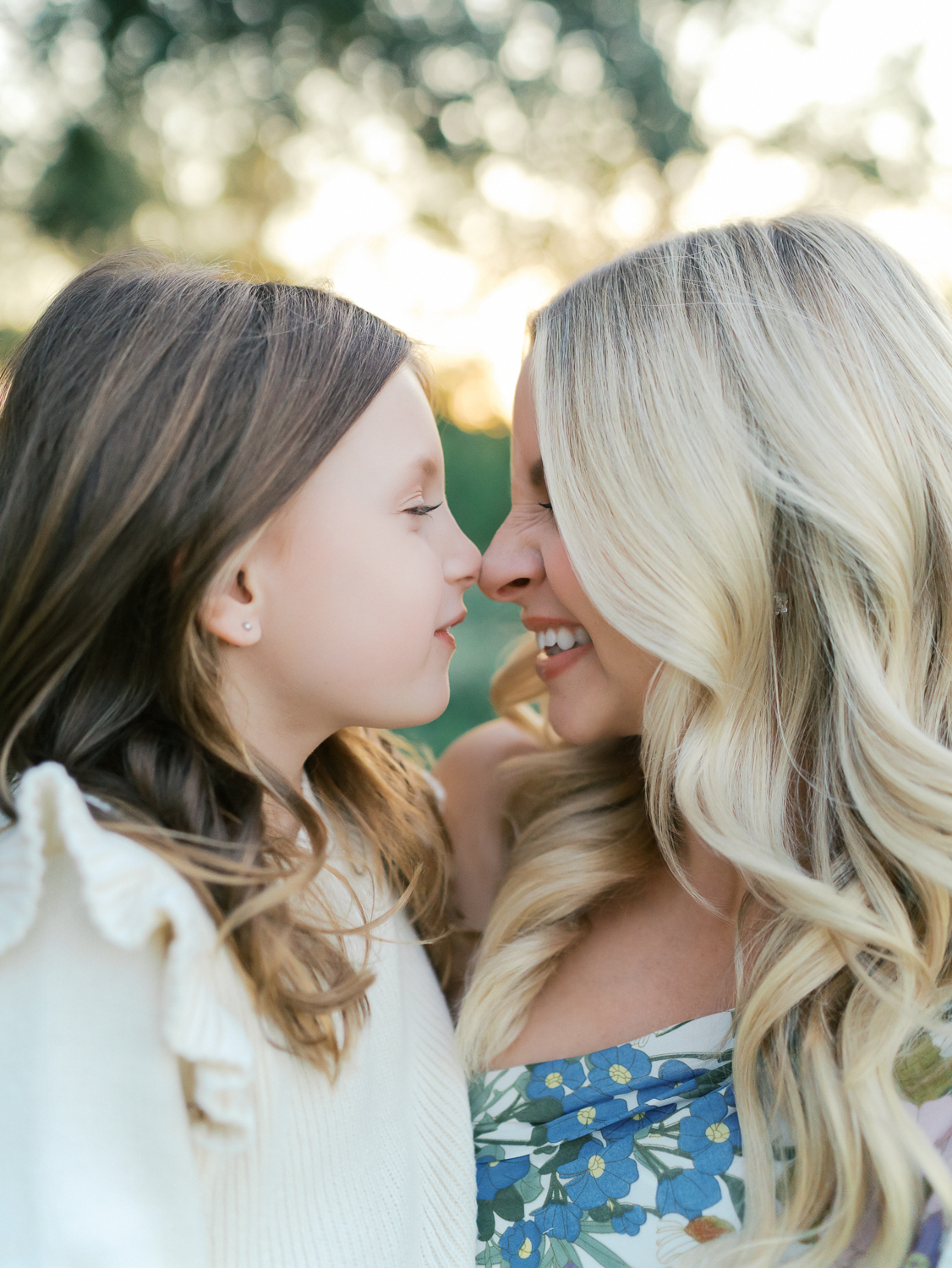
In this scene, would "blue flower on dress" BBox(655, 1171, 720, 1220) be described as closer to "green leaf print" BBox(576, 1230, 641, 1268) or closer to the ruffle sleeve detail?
"green leaf print" BBox(576, 1230, 641, 1268)

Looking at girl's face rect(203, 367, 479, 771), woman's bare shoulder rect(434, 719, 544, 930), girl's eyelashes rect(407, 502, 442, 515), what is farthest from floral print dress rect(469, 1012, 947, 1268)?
girl's eyelashes rect(407, 502, 442, 515)

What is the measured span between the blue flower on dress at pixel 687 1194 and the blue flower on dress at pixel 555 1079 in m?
0.22

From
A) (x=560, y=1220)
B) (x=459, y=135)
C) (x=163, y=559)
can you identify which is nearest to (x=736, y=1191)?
(x=560, y=1220)

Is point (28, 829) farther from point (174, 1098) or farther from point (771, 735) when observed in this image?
point (771, 735)

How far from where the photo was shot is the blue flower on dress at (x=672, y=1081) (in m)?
1.72

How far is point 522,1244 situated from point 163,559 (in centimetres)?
126

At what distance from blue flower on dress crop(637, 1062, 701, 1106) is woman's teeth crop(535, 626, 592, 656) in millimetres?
829

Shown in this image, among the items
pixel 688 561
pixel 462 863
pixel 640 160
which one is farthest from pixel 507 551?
pixel 640 160

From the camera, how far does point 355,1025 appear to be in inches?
63.4

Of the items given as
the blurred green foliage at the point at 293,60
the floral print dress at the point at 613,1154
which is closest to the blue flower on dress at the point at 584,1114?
the floral print dress at the point at 613,1154

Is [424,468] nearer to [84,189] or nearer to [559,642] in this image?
[559,642]

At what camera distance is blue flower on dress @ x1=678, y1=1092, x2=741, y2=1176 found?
5.29ft

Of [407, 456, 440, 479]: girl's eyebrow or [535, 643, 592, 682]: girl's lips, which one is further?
[535, 643, 592, 682]: girl's lips

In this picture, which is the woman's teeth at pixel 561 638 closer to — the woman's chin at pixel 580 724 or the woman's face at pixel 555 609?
the woman's face at pixel 555 609
